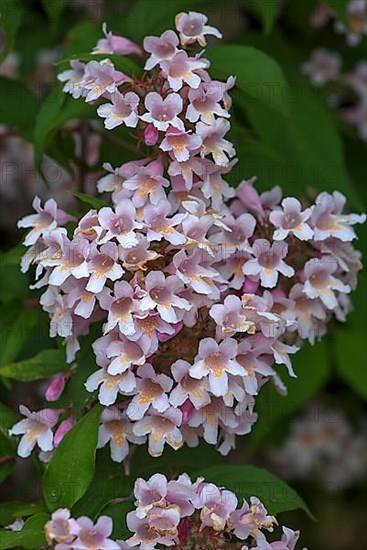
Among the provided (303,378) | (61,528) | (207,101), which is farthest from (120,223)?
(303,378)

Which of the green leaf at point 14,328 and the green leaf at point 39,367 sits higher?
the green leaf at point 39,367

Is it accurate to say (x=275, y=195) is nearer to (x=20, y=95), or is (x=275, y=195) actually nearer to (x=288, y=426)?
(x=20, y=95)

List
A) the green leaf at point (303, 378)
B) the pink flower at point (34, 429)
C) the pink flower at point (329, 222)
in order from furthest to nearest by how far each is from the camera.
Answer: the green leaf at point (303, 378) → the pink flower at point (329, 222) → the pink flower at point (34, 429)

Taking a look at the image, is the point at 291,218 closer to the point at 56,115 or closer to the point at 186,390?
the point at 186,390

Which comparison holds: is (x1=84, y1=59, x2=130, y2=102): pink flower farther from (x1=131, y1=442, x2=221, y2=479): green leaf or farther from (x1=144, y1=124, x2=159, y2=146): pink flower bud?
(x1=131, y1=442, x2=221, y2=479): green leaf

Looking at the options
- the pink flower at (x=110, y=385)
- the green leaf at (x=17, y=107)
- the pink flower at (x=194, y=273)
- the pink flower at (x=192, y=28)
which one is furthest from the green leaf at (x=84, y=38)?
the pink flower at (x=110, y=385)

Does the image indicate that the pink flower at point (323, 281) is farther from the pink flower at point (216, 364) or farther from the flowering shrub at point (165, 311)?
the pink flower at point (216, 364)

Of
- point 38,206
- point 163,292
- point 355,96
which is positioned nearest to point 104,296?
point 163,292
